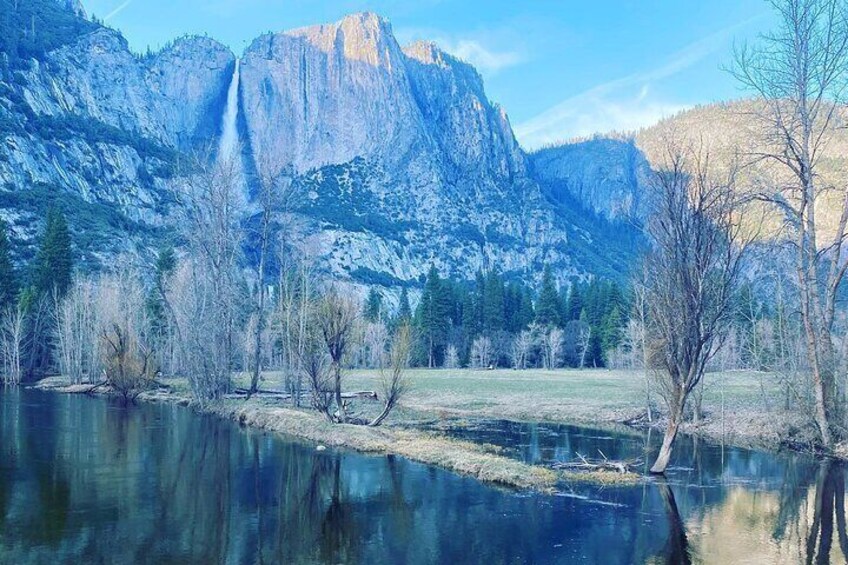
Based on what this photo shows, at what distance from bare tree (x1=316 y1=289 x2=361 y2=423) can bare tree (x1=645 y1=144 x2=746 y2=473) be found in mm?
16834

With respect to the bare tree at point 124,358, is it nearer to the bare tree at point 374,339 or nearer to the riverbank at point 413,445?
the riverbank at point 413,445

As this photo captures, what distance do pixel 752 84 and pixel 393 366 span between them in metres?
21.6

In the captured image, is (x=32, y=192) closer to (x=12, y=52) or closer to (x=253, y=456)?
(x=12, y=52)

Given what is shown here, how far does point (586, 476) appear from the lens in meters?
23.7

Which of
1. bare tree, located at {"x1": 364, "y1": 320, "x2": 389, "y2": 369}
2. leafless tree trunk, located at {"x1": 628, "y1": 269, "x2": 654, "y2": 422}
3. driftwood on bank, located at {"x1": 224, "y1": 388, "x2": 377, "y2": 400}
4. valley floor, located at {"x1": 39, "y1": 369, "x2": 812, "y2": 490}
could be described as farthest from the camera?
bare tree, located at {"x1": 364, "y1": 320, "x2": 389, "y2": 369}

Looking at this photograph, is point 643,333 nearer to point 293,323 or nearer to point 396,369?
point 396,369

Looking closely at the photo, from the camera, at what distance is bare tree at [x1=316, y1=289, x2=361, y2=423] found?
34812 millimetres

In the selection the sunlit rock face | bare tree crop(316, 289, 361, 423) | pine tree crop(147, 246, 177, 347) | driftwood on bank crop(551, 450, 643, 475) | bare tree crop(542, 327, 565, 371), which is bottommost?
driftwood on bank crop(551, 450, 643, 475)

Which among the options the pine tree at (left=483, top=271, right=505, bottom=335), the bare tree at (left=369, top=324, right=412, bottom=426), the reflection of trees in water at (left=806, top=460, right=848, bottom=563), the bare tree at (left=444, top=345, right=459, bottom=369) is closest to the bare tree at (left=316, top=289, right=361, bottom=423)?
the bare tree at (left=369, top=324, right=412, bottom=426)

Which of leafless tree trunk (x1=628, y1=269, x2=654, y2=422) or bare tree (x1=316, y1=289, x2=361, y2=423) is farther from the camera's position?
leafless tree trunk (x1=628, y1=269, x2=654, y2=422)

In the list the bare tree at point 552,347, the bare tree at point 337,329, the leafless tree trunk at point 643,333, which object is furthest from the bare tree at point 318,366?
the bare tree at point 552,347

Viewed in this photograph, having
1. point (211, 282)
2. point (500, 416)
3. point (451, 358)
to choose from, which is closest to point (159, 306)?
point (211, 282)

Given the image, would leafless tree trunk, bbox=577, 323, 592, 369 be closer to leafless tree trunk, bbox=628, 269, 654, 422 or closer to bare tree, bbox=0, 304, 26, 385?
leafless tree trunk, bbox=628, 269, 654, 422

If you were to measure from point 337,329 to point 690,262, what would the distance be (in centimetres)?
1861
